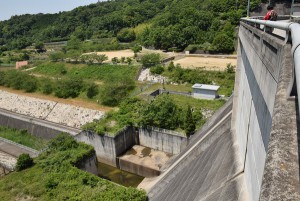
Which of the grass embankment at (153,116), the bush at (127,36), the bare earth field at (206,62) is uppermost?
Result: the bush at (127,36)

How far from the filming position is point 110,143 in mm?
24688

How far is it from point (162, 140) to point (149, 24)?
55.6m

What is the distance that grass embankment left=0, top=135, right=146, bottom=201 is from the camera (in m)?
15.5

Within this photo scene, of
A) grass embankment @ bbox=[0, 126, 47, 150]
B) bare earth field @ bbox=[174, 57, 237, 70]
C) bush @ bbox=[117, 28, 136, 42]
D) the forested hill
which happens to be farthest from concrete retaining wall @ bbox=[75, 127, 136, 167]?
bush @ bbox=[117, 28, 136, 42]

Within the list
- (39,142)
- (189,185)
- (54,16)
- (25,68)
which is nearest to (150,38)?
(25,68)

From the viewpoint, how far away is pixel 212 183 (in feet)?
37.4

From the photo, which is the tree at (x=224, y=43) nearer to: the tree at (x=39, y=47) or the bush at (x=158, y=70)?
the bush at (x=158, y=70)

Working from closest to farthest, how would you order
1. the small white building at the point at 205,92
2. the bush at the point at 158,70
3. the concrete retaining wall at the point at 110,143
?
1. the concrete retaining wall at the point at 110,143
2. the small white building at the point at 205,92
3. the bush at the point at 158,70

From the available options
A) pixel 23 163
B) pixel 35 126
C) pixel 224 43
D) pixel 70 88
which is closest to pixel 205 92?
pixel 224 43

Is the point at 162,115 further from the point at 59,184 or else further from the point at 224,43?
the point at 224,43

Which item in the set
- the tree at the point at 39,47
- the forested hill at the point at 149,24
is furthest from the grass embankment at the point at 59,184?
the tree at the point at 39,47

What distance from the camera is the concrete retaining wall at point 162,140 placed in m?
23.4

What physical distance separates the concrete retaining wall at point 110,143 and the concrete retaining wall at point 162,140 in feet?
4.10

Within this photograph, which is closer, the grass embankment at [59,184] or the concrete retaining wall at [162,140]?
the grass embankment at [59,184]
